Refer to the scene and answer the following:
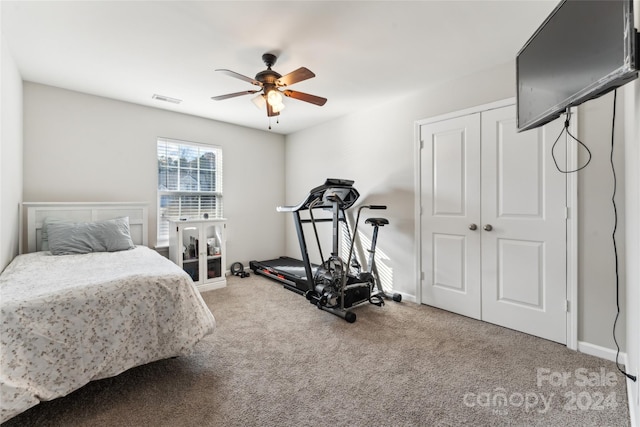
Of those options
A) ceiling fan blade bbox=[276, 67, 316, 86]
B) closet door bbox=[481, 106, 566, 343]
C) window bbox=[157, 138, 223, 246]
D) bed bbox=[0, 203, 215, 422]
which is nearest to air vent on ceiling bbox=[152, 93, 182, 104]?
window bbox=[157, 138, 223, 246]

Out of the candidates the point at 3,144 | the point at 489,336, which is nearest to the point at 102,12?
the point at 3,144

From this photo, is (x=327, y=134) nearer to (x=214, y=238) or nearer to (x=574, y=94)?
(x=214, y=238)

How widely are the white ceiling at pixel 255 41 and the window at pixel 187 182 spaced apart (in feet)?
3.29

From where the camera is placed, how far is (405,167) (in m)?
3.46

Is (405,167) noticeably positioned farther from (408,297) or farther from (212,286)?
(212,286)

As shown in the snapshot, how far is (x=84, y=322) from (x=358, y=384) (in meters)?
1.68

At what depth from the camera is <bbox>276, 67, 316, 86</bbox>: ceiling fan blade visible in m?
2.18

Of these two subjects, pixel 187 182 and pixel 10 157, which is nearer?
pixel 10 157

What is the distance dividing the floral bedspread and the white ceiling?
1.83 m

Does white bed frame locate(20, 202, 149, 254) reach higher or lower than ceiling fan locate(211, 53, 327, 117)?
lower

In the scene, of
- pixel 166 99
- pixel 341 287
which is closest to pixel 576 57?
pixel 341 287

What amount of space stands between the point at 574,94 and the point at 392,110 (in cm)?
254

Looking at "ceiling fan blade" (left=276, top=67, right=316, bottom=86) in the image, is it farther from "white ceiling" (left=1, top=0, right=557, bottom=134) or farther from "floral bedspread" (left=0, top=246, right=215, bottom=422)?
"floral bedspread" (left=0, top=246, right=215, bottom=422)

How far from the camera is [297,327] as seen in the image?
271cm
